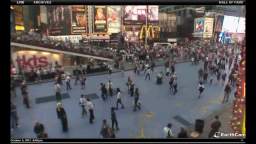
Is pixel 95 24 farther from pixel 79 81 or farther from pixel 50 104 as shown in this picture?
pixel 50 104

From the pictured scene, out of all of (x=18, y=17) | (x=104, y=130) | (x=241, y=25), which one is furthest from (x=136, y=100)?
(x=18, y=17)

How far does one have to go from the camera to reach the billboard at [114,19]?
2.85m

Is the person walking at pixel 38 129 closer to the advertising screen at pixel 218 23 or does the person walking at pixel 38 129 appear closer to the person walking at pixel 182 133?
the person walking at pixel 182 133

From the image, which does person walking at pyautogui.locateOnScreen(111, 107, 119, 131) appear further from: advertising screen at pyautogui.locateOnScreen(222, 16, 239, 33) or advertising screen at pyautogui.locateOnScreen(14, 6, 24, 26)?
advertising screen at pyautogui.locateOnScreen(222, 16, 239, 33)

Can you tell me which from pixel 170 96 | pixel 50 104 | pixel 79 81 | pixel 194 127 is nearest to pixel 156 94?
pixel 170 96

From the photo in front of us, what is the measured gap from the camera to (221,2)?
111 inches

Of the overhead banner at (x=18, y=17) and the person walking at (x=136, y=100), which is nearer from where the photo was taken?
the overhead banner at (x=18, y=17)

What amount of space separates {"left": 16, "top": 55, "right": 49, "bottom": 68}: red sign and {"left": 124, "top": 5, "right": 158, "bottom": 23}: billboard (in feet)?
2.30

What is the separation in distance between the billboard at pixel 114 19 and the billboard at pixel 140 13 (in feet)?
0.20

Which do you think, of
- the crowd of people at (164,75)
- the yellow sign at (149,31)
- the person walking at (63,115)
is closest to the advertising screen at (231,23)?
the crowd of people at (164,75)

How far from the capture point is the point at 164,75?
9.64 feet

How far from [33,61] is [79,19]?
0.47 m

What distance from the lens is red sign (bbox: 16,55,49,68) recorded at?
9.29 ft
